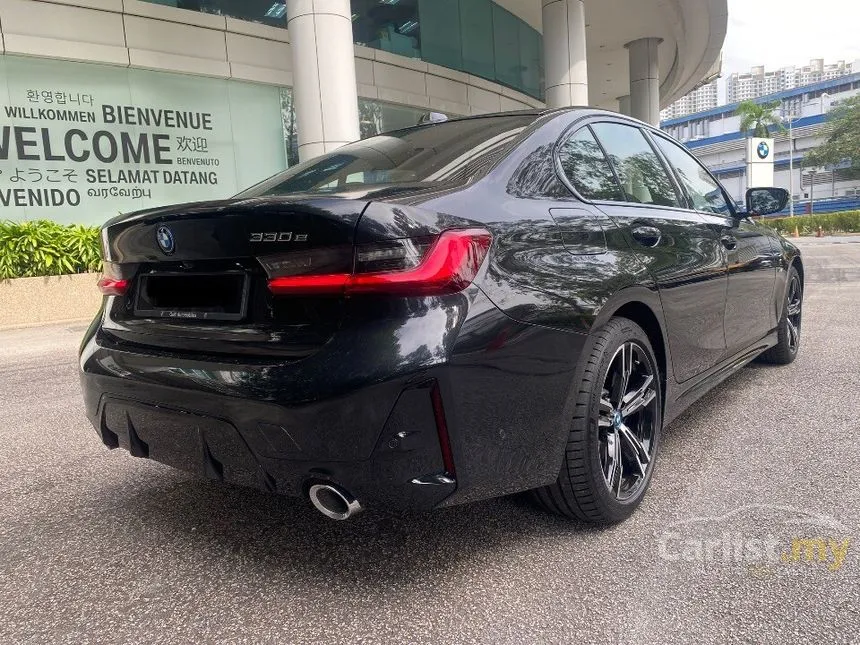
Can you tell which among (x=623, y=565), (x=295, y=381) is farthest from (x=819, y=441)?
(x=295, y=381)

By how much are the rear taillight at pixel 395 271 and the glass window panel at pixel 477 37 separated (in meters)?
16.5

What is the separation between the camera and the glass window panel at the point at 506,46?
713 inches

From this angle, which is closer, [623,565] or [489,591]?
[489,591]

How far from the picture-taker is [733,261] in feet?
11.0

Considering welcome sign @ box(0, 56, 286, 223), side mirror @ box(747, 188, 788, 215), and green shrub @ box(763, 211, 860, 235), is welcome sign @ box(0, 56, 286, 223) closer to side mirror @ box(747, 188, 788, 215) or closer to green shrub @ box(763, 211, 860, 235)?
side mirror @ box(747, 188, 788, 215)

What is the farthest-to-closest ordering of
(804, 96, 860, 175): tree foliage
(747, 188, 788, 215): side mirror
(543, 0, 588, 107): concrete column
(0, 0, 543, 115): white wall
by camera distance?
(804, 96, 860, 175): tree foliage → (543, 0, 588, 107): concrete column → (0, 0, 543, 115): white wall → (747, 188, 788, 215): side mirror

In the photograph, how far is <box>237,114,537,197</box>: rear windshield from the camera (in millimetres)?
2221

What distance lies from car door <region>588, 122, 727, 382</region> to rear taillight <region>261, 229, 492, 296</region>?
0.92 metres

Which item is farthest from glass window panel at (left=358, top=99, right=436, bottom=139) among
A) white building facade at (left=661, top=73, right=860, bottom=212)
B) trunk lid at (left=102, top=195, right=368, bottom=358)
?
white building facade at (left=661, top=73, right=860, bottom=212)

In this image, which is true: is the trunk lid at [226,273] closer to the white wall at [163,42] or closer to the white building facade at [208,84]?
the white building facade at [208,84]

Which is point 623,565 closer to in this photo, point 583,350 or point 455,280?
point 583,350

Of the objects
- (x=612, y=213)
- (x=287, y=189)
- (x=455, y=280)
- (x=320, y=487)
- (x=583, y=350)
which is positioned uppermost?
(x=287, y=189)

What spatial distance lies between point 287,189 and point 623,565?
1.79 meters

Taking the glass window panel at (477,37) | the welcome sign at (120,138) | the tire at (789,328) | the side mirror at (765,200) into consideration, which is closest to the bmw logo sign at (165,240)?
the side mirror at (765,200)
